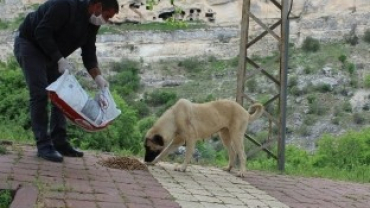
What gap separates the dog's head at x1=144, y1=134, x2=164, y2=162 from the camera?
7.05 m

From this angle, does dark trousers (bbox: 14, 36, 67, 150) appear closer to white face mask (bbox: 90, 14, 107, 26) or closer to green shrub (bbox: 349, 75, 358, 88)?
white face mask (bbox: 90, 14, 107, 26)

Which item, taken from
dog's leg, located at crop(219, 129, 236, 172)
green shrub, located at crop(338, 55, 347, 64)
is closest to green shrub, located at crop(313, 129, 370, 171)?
dog's leg, located at crop(219, 129, 236, 172)

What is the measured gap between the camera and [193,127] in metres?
7.25

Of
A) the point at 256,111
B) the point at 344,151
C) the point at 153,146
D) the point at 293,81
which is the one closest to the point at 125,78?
the point at 293,81

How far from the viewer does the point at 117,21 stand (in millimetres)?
75812

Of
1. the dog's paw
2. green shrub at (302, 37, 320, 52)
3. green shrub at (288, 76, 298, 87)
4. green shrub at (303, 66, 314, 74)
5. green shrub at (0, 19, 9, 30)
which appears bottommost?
the dog's paw

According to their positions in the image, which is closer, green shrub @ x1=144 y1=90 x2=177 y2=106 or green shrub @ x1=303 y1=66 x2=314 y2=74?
green shrub @ x1=144 y1=90 x2=177 y2=106

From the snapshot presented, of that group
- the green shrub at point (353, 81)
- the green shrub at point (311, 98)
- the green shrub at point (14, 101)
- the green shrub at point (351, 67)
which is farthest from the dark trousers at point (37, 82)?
the green shrub at point (351, 67)

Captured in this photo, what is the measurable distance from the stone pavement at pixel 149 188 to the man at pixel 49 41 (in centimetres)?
40

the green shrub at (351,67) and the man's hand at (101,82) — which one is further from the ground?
the green shrub at (351,67)

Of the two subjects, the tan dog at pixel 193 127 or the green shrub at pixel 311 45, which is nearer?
the tan dog at pixel 193 127

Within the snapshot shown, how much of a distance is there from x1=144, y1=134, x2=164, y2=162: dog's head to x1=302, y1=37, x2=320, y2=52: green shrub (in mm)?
62351

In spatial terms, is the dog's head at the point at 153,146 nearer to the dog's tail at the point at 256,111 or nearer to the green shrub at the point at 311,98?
the dog's tail at the point at 256,111

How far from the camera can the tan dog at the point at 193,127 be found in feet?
23.2
